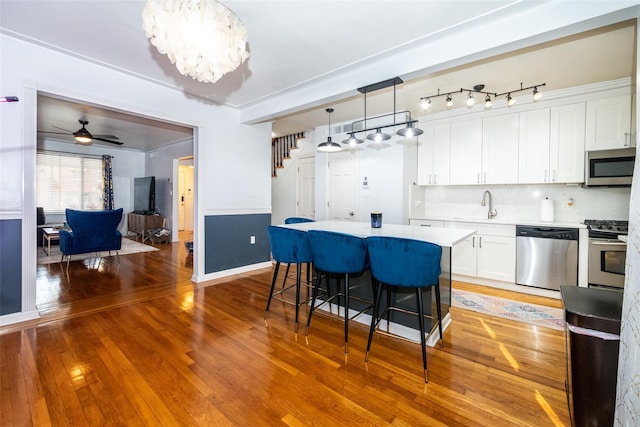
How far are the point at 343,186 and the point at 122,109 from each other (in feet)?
11.3

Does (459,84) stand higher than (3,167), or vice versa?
(459,84)

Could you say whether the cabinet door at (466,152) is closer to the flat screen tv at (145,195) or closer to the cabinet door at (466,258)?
the cabinet door at (466,258)

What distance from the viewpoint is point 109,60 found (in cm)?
297

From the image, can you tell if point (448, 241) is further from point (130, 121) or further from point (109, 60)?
point (130, 121)

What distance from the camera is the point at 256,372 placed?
1.97m

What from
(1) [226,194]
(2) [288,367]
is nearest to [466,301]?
(2) [288,367]

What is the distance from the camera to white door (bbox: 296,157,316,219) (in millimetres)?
5945

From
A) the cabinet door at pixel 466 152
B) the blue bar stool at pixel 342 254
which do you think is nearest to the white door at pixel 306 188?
the cabinet door at pixel 466 152

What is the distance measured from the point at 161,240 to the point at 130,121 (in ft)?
10.7

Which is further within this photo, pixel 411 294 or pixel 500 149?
pixel 500 149

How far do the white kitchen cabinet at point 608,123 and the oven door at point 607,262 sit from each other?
1.16 meters

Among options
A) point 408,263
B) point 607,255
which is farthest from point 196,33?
point 607,255

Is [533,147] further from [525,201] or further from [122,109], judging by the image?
[122,109]

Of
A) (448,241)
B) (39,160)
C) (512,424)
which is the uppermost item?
(39,160)
